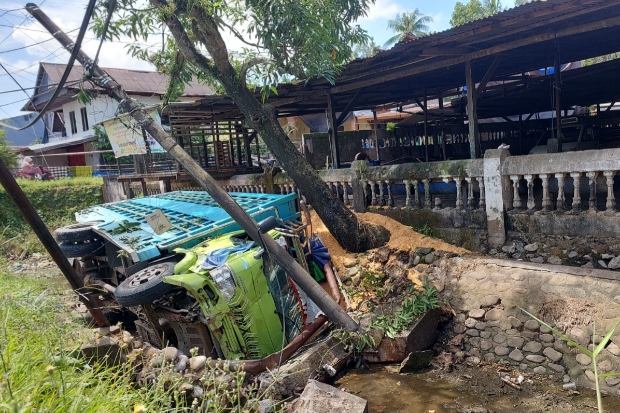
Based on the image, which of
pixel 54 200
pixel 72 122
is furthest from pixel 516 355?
pixel 72 122

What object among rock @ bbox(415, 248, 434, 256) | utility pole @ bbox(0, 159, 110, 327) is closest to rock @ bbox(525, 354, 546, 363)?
rock @ bbox(415, 248, 434, 256)

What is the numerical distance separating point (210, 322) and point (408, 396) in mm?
2260

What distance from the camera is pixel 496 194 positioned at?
19.3 ft

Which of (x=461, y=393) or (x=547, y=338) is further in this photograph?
(x=547, y=338)

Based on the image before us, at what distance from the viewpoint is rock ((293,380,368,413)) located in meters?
3.51

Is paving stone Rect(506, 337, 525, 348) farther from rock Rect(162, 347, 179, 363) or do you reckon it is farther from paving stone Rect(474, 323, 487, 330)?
rock Rect(162, 347, 179, 363)

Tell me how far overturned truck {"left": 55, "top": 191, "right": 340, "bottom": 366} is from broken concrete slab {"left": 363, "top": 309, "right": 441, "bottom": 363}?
78 cm

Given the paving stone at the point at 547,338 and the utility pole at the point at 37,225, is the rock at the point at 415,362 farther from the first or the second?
the utility pole at the point at 37,225

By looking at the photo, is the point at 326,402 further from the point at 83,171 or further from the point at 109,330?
the point at 83,171

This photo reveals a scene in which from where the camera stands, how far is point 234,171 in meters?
12.3

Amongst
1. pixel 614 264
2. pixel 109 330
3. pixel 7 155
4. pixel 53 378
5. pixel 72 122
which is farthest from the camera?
pixel 72 122

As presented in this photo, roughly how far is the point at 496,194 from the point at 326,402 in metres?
3.90

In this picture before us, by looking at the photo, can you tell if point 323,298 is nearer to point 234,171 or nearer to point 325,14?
Result: point 325,14

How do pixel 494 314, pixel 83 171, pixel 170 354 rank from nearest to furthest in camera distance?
pixel 170 354, pixel 494 314, pixel 83 171
